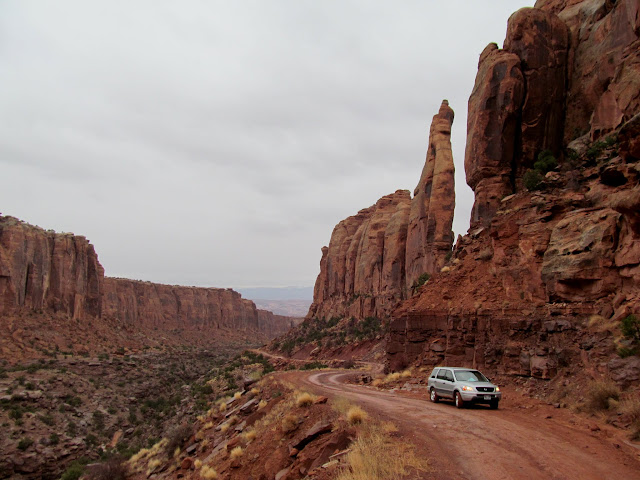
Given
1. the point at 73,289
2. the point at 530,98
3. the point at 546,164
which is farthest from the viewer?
the point at 73,289

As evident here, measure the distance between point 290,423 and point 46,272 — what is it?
71.0 meters

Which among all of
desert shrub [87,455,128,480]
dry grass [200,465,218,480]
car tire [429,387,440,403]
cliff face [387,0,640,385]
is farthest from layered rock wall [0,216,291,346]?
car tire [429,387,440,403]

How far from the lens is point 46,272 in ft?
232

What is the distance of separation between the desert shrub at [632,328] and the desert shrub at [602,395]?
60.7 inches

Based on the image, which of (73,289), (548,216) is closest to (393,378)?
(548,216)

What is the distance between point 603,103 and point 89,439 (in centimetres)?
4016

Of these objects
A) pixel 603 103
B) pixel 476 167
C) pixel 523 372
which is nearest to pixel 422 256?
pixel 476 167

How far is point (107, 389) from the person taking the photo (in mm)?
44312

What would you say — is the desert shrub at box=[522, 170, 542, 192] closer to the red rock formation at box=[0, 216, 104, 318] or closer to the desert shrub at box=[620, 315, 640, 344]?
the desert shrub at box=[620, 315, 640, 344]

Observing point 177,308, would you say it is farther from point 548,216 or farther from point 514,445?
point 514,445

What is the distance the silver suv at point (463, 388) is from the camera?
14.1m

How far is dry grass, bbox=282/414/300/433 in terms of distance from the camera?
44.2 feet

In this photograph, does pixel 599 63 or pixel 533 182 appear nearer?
pixel 533 182

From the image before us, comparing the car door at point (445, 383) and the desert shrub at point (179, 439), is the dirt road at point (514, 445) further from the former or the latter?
the desert shrub at point (179, 439)
